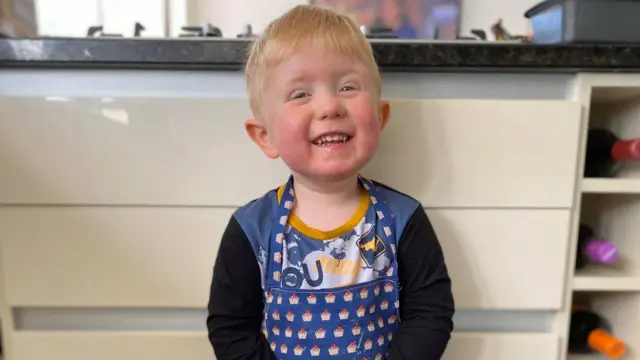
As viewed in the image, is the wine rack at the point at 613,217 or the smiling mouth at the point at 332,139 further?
the wine rack at the point at 613,217

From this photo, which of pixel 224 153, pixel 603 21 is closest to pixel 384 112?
pixel 224 153

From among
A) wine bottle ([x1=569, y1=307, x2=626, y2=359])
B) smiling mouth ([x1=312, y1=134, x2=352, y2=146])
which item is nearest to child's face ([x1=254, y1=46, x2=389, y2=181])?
smiling mouth ([x1=312, y1=134, x2=352, y2=146])

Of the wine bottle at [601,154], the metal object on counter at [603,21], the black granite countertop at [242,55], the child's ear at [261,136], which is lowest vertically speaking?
the wine bottle at [601,154]

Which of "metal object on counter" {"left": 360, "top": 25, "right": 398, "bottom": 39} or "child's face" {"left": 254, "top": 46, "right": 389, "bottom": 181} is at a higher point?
"metal object on counter" {"left": 360, "top": 25, "right": 398, "bottom": 39}

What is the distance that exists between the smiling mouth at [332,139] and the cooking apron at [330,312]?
110mm

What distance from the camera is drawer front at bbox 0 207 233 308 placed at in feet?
2.46

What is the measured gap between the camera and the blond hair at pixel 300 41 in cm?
61

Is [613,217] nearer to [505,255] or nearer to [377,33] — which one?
[505,255]

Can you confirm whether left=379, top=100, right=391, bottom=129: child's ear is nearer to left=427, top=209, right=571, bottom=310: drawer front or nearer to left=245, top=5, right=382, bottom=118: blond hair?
left=245, top=5, right=382, bottom=118: blond hair

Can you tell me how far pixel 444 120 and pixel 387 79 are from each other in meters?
0.10

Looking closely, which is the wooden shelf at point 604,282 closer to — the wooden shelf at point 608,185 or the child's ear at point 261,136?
the wooden shelf at point 608,185

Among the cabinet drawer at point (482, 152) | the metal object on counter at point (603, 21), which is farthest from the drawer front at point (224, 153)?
the metal object on counter at point (603, 21)

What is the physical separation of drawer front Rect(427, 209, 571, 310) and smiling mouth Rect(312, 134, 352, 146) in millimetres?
223

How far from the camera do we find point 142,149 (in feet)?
2.39
